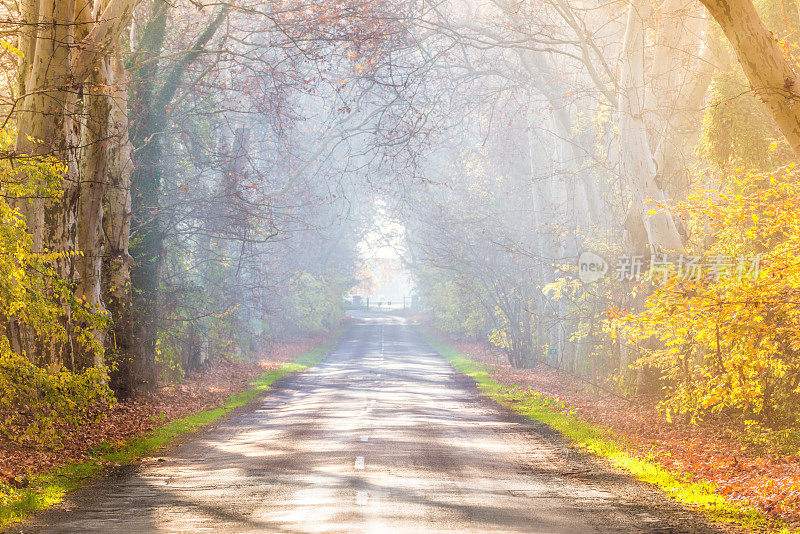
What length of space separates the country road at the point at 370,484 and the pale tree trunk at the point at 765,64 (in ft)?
14.7

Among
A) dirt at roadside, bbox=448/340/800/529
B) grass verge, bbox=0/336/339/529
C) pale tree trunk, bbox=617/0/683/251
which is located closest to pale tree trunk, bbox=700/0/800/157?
dirt at roadside, bbox=448/340/800/529

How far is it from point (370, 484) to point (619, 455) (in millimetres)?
4607

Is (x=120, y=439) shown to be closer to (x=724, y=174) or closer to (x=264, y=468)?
(x=264, y=468)

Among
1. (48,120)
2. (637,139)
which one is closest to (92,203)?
(48,120)

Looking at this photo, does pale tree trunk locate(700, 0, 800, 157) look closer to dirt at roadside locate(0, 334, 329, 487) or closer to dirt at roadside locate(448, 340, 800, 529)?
dirt at roadside locate(448, 340, 800, 529)

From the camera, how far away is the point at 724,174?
15578 millimetres

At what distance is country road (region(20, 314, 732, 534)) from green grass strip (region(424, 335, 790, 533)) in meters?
0.34

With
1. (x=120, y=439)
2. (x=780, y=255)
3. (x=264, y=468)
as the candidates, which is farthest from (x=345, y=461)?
(x=780, y=255)

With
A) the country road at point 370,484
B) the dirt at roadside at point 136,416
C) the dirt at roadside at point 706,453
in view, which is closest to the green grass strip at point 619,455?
the dirt at roadside at point 706,453

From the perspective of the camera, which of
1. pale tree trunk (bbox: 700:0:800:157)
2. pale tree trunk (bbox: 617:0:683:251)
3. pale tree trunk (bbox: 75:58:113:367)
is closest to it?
pale tree trunk (bbox: 700:0:800:157)

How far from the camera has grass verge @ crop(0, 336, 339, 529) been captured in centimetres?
943

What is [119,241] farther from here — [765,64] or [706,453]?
[765,64]

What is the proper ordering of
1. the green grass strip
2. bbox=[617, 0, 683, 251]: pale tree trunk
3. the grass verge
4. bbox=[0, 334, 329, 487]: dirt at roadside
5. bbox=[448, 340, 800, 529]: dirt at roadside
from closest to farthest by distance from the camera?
1. the green grass strip
2. the grass verge
3. bbox=[448, 340, 800, 529]: dirt at roadside
4. bbox=[0, 334, 329, 487]: dirt at roadside
5. bbox=[617, 0, 683, 251]: pale tree trunk

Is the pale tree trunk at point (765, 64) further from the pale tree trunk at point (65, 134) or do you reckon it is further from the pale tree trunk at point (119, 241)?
the pale tree trunk at point (119, 241)
